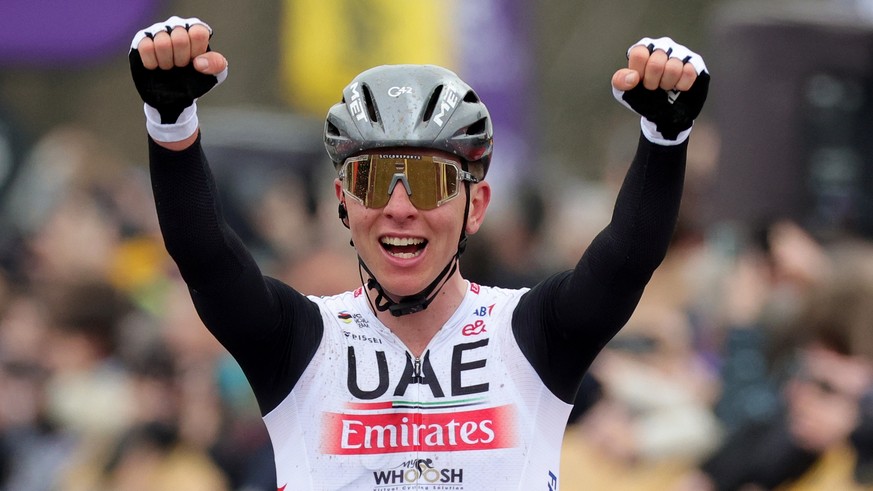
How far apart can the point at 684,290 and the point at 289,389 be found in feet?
15.2

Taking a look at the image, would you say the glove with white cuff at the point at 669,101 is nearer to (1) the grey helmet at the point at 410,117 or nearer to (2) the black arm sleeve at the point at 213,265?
(1) the grey helmet at the point at 410,117

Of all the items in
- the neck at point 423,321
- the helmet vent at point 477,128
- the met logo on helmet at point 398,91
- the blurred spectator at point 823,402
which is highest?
the met logo on helmet at point 398,91

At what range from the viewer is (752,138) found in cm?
864

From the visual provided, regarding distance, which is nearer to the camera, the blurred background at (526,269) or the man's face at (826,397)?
the man's face at (826,397)

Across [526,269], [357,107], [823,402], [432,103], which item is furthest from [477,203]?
[526,269]

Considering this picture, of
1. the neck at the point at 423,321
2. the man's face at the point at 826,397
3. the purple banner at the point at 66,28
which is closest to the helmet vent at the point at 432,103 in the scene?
the neck at the point at 423,321

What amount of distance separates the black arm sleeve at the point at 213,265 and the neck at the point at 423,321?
328mm

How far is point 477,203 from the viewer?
508cm

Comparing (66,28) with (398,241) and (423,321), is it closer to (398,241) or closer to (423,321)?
(423,321)

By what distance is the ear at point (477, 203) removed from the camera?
5.04 meters

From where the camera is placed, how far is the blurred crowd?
21.7 ft

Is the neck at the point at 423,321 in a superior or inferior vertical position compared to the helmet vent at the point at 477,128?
inferior

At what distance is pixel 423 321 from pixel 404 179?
46 cm

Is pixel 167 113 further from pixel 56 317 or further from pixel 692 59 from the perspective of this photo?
pixel 56 317
